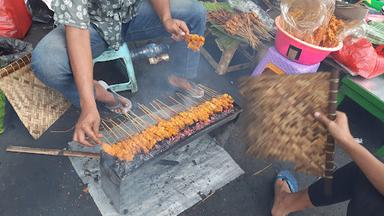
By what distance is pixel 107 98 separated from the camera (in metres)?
3.48

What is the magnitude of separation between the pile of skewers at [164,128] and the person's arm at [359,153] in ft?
3.47

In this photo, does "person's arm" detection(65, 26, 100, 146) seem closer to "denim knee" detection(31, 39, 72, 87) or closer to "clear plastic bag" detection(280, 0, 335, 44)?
"denim knee" detection(31, 39, 72, 87)

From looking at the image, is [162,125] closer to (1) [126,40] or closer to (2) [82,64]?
(2) [82,64]

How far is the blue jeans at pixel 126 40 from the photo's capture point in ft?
9.45

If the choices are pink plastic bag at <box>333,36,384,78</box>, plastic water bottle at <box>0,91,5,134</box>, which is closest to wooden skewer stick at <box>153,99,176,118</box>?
plastic water bottle at <box>0,91,5,134</box>

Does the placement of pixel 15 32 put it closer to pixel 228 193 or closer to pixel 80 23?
pixel 80 23

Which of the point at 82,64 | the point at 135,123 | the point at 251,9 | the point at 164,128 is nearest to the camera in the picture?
the point at 82,64

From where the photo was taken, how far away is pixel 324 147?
2.29 meters

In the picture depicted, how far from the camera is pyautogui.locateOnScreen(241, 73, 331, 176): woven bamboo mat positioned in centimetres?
235

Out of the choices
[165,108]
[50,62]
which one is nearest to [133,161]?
[165,108]

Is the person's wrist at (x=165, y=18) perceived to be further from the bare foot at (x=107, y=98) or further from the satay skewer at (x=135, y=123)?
the satay skewer at (x=135, y=123)

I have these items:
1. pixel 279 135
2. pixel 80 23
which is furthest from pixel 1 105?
pixel 279 135

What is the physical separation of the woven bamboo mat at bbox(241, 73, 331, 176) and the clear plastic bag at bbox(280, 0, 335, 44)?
1.51 meters

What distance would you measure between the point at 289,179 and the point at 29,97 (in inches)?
113
